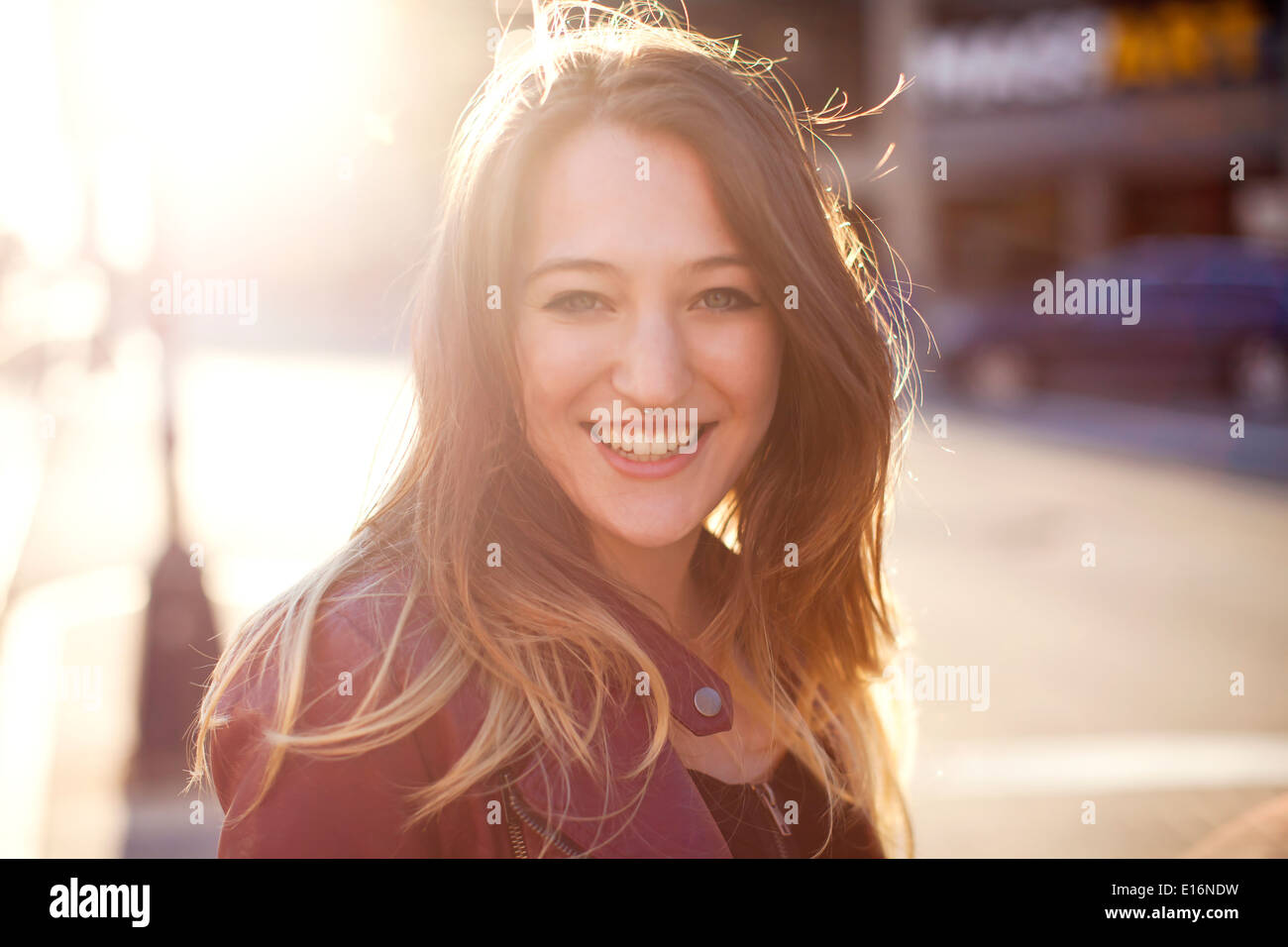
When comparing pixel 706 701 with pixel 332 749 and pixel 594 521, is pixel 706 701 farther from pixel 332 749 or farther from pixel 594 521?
pixel 332 749

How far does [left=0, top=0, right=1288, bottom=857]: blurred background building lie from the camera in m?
4.61

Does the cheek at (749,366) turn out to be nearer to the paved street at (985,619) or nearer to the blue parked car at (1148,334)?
the paved street at (985,619)

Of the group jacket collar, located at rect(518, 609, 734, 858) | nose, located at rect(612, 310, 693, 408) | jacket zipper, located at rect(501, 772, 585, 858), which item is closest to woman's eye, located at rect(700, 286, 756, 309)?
nose, located at rect(612, 310, 693, 408)

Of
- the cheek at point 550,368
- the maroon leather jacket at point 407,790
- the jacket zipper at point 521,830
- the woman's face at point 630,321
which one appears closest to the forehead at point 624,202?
the woman's face at point 630,321

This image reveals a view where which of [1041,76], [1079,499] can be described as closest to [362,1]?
[1079,499]

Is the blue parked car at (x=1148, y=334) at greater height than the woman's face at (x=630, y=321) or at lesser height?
greater

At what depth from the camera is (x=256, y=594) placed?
21.5 ft

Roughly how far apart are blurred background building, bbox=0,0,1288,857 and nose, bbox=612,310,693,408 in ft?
1.49

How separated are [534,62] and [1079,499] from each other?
9.35 m

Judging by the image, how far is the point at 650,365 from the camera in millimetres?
1918

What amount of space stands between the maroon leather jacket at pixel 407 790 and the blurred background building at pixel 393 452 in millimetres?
650

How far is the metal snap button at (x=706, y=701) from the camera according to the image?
188 cm

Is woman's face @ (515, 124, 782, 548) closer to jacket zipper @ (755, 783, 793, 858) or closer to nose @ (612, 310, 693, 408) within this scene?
nose @ (612, 310, 693, 408)

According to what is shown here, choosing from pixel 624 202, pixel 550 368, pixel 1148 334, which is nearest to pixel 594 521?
pixel 550 368
